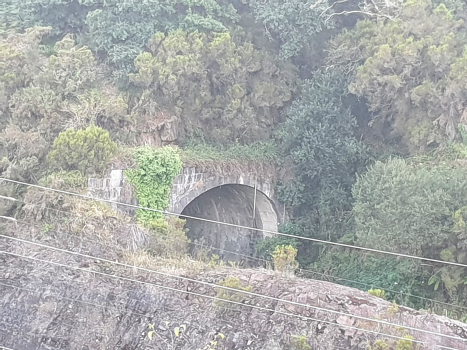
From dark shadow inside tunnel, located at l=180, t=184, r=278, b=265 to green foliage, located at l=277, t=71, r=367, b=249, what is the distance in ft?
2.75

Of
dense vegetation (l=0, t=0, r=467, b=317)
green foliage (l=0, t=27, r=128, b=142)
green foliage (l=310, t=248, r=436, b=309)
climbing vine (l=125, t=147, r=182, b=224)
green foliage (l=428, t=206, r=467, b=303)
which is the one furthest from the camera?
green foliage (l=0, t=27, r=128, b=142)

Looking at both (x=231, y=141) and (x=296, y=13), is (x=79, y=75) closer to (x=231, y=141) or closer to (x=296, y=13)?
(x=231, y=141)

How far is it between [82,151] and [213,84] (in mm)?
4897

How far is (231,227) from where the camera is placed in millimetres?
14922

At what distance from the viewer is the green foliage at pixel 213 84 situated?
13969 mm

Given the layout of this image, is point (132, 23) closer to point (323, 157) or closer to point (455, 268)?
point (323, 157)

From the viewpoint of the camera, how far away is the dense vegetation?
11198 mm

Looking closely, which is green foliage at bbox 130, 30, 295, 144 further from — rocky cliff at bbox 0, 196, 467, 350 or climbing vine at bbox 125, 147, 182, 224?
rocky cliff at bbox 0, 196, 467, 350

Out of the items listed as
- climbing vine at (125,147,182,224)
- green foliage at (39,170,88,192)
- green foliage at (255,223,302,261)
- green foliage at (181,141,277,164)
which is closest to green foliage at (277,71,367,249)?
green foliage at (255,223,302,261)

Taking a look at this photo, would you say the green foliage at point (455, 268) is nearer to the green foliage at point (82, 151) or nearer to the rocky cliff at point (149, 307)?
the rocky cliff at point (149, 307)

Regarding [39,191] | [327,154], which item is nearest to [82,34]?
[39,191]

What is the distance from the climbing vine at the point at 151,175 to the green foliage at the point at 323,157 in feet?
11.6

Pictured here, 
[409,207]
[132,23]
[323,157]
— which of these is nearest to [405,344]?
[409,207]

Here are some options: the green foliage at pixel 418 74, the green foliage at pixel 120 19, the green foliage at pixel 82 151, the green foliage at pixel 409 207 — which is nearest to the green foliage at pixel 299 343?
the green foliage at pixel 409 207
